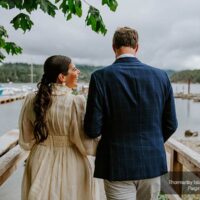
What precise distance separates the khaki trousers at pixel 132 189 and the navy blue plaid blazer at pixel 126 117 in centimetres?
4

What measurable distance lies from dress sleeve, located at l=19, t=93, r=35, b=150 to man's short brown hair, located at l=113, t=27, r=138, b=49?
1.91 feet

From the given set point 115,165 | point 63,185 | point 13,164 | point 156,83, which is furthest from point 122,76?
point 13,164

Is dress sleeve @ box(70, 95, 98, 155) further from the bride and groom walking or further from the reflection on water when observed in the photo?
the reflection on water

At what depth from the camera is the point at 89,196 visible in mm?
1977

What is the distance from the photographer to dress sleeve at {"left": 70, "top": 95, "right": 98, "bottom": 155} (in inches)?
72.6

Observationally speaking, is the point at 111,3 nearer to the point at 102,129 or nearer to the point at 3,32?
the point at 102,129

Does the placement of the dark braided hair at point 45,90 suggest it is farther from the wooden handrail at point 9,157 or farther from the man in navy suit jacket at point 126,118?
the wooden handrail at point 9,157

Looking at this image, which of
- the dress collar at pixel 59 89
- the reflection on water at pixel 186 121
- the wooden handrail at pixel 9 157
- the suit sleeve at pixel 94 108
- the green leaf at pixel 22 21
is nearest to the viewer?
the suit sleeve at pixel 94 108

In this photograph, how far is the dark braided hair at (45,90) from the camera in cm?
184

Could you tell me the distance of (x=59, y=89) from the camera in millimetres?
1902

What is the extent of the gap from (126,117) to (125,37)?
380 mm

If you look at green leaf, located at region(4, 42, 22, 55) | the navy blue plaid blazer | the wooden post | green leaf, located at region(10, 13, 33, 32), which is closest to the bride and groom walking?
the navy blue plaid blazer

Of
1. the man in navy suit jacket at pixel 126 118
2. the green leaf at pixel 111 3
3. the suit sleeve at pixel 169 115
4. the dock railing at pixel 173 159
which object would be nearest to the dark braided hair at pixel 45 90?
the man in navy suit jacket at pixel 126 118

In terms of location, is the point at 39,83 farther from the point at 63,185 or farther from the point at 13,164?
the point at 13,164
